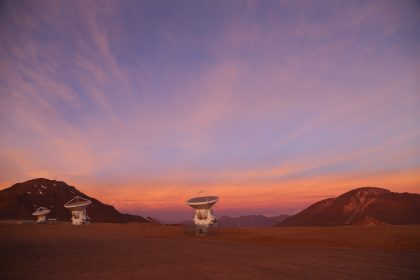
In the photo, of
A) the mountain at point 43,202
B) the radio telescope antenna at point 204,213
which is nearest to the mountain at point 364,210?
the radio telescope antenna at point 204,213

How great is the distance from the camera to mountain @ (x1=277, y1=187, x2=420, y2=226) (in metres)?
99.7

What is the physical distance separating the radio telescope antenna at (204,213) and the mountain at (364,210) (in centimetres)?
5860

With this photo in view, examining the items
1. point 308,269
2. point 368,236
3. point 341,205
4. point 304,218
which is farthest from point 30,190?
point 308,269

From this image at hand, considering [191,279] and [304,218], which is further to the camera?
[304,218]

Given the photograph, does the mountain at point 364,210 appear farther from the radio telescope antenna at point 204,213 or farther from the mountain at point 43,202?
the mountain at point 43,202

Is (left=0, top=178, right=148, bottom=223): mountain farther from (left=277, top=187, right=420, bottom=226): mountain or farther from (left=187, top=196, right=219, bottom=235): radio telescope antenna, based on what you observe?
(left=187, top=196, right=219, bottom=235): radio telescope antenna

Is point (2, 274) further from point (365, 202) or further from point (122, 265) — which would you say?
point (365, 202)

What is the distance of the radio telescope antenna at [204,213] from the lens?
49.4 m

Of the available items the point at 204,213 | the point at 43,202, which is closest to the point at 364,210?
the point at 204,213

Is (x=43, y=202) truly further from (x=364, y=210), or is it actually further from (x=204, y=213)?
(x=364, y=210)

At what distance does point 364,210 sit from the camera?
11394 centimetres

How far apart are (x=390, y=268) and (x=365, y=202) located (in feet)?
383

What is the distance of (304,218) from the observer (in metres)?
139

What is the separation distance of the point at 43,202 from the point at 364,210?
5176 inches
